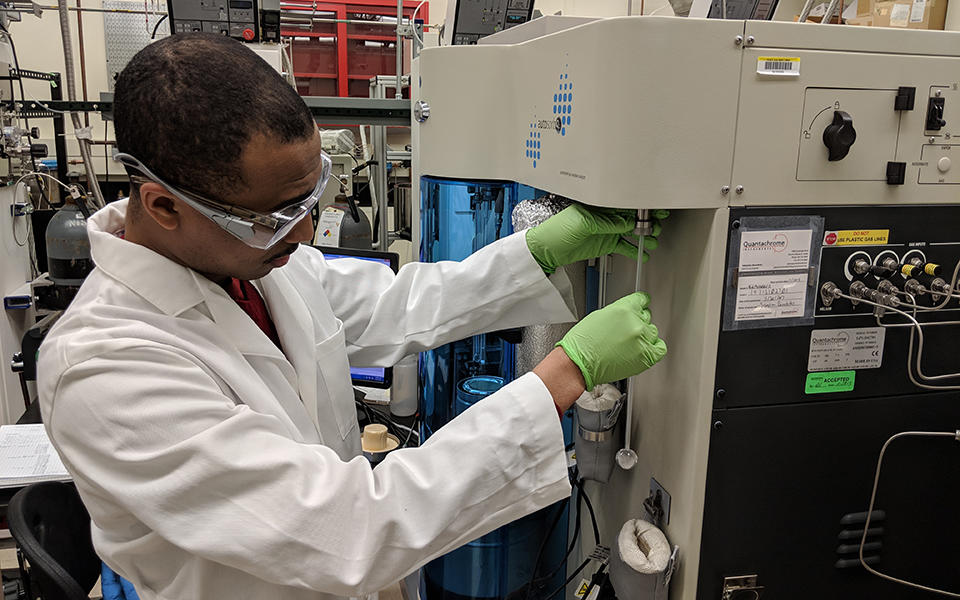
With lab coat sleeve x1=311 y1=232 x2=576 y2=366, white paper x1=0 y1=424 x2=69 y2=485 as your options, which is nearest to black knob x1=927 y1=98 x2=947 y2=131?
lab coat sleeve x1=311 y1=232 x2=576 y2=366

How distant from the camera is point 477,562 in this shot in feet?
4.63

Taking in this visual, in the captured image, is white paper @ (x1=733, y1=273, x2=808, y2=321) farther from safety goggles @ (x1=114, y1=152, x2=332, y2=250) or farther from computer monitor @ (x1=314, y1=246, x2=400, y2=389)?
computer monitor @ (x1=314, y1=246, x2=400, y2=389)

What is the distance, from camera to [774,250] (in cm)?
90

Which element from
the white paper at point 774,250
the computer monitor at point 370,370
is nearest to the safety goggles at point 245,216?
the white paper at point 774,250

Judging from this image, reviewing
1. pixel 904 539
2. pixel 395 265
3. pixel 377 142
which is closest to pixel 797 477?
pixel 904 539

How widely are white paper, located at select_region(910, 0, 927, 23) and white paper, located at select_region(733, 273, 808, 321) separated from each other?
1.60 meters

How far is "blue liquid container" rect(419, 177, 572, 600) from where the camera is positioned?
4.58 ft

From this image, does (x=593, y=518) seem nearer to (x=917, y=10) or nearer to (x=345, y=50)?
(x=917, y=10)

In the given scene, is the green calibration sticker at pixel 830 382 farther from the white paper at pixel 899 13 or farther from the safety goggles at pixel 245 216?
the white paper at pixel 899 13

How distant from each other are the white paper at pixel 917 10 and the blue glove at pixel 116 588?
2478 millimetres

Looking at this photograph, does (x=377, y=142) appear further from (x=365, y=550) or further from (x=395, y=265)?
(x=365, y=550)

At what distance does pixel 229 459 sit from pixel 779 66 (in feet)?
2.58

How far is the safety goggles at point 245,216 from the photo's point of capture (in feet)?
2.62

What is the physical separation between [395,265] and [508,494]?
117 centimetres
